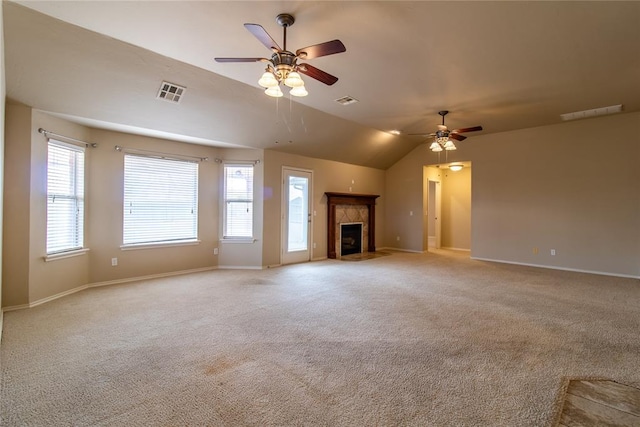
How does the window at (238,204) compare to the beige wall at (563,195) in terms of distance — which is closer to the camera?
the beige wall at (563,195)

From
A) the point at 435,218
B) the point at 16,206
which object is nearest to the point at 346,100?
the point at 16,206

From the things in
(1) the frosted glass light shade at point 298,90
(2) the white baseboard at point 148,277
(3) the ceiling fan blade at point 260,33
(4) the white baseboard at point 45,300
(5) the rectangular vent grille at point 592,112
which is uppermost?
(5) the rectangular vent grille at point 592,112

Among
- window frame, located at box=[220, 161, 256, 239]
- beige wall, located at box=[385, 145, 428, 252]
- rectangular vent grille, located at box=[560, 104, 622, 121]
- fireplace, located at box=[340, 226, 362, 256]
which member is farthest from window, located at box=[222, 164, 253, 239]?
rectangular vent grille, located at box=[560, 104, 622, 121]

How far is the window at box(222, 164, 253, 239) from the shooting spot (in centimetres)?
612

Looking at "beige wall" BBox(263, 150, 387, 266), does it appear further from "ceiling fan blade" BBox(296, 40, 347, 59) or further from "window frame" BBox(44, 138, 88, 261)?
"ceiling fan blade" BBox(296, 40, 347, 59)

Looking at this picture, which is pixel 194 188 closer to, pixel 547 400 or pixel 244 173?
pixel 244 173

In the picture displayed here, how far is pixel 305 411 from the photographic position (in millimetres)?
1864

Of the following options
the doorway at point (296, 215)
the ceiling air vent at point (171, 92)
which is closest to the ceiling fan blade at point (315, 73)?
the ceiling air vent at point (171, 92)

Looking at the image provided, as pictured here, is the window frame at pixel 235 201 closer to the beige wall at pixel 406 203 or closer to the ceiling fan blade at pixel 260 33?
the ceiling fan blade at pixel 260 33

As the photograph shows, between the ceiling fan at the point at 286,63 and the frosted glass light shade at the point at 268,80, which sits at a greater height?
the ceiling fan at the point at 286,63

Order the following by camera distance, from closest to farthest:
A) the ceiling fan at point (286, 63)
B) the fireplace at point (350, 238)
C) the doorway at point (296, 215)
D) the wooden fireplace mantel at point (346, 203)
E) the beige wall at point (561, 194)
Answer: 1. the ceiling fan at point (286, 63)
2. the beige wall at point (561, 194)
3. the doorway at point (296, 215)
4. the wooden fireplace mantel at point (346, 203)
5. the fireplace at point (350, 238)

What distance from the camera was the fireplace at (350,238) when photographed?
7.77 meters

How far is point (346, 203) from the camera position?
779 cm

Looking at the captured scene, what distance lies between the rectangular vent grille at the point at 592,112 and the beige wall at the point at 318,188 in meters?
4.52
